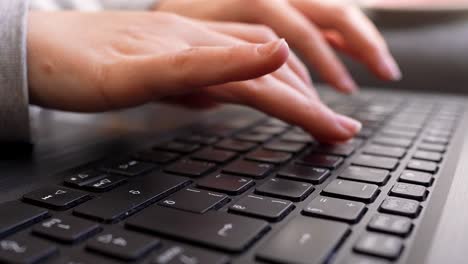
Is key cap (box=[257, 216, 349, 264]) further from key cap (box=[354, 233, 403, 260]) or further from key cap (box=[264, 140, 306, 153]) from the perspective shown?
key cap (box=[264, 140, 306, 153])

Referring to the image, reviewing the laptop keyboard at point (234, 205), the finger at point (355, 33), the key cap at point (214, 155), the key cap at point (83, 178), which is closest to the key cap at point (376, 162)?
the laptop keyboard at point (234, 205)

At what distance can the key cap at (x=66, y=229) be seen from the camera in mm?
244

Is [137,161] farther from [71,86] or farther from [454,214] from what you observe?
[454,214]

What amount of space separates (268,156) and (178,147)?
0.27 ft

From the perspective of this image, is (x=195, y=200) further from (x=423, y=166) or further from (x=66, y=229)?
(x=423, y=166)

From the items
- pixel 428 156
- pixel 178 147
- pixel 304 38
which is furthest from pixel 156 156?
pixel 304 38

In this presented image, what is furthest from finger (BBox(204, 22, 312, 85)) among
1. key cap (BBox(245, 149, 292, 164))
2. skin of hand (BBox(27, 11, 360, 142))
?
key cap (BBox(245, 149, 292, 164))

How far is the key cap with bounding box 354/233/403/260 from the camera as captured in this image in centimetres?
23

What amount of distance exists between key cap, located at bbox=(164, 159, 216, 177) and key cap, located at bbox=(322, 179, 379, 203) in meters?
0.09

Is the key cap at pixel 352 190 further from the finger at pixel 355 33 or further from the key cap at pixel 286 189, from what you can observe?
the finger at pixel 355 33

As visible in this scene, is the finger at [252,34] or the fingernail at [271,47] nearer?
the fingernail at [271,47]

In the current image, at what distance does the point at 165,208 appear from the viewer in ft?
0.96

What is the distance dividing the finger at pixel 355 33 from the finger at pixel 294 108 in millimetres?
273

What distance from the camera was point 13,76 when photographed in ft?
1.38
